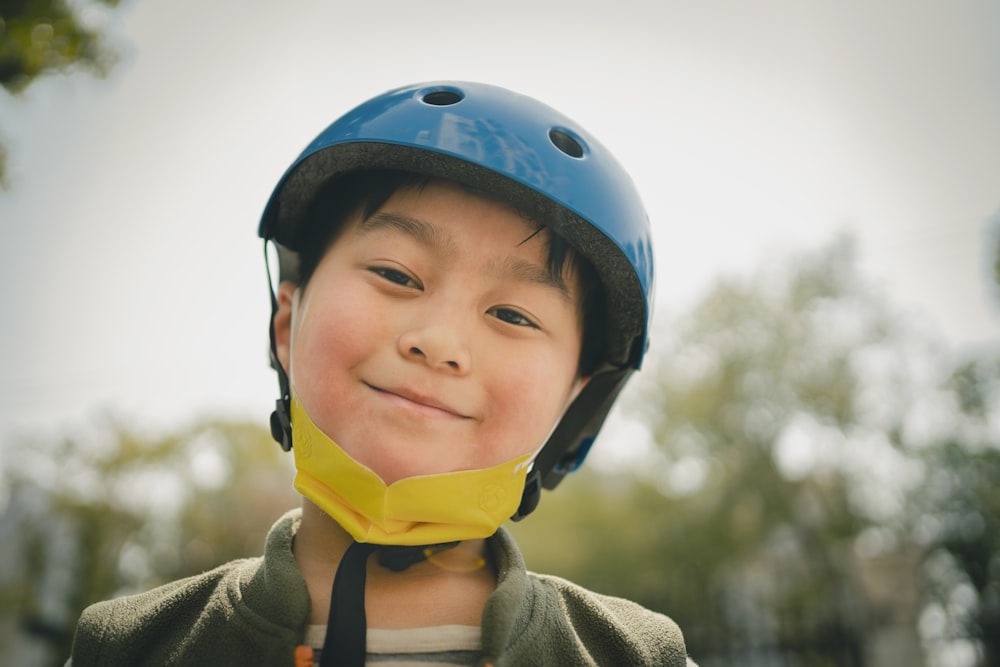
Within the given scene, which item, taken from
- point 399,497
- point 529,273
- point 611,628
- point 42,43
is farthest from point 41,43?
point 611,628

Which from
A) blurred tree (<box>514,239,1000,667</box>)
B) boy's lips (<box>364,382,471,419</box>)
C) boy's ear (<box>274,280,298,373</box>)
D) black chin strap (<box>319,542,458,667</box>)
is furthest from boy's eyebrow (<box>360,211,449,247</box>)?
blurred tree (<box>514,239,1000,667</box>)

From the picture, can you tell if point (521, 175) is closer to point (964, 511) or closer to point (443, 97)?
point (443, 97)

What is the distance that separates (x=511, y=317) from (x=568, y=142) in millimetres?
720

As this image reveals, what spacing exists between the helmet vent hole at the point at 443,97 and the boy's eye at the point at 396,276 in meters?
0.68

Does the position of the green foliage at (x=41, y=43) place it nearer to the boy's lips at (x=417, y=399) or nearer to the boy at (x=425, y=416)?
the boy at (x=425, y=416)

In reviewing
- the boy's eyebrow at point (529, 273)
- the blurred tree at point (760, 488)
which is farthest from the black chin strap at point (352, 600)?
the blurred tree at point (760, 488)

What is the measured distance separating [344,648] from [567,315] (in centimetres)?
100

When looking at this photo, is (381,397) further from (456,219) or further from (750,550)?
(750,550)

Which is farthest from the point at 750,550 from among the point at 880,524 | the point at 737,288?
the point at 737,288

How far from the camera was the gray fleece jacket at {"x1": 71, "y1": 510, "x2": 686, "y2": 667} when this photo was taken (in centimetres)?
163

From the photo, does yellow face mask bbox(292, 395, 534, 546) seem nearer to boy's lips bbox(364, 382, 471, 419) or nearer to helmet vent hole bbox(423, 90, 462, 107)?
boy's lips bbox(364, 382, 471, 419)

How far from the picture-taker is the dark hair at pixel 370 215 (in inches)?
77.1

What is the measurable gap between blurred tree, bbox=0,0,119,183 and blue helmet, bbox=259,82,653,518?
5419mm

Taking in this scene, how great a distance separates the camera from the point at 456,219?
183cm
